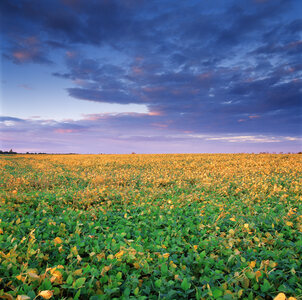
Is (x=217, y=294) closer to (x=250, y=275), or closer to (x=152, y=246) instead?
(x=250, y=275)

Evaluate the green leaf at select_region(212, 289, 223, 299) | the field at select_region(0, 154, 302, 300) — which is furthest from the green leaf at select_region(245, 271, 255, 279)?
the green leaf at select_region(212, 289, 223, 299)

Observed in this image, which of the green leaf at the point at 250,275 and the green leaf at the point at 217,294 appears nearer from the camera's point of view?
the green leaf at the point at 217,294

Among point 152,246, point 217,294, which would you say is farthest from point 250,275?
point 152,246

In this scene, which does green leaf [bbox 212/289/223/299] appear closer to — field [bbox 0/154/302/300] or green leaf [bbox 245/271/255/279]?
field [bbox 0/154/302/300]

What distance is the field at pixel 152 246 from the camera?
109 inches

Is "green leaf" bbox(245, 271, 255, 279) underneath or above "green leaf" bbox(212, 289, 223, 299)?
above

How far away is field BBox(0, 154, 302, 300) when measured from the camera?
109 inches

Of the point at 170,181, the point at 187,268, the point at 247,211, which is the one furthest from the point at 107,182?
the point at 187,268

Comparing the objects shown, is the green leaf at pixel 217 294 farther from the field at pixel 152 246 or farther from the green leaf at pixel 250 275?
the green leaf at pixel 250 275

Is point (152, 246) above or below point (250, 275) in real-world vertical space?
below

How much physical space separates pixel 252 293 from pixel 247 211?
145 inches

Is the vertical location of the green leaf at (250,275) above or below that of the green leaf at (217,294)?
above

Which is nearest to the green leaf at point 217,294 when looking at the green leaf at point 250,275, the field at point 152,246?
the field at point 152,246

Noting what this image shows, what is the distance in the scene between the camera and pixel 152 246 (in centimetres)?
402
